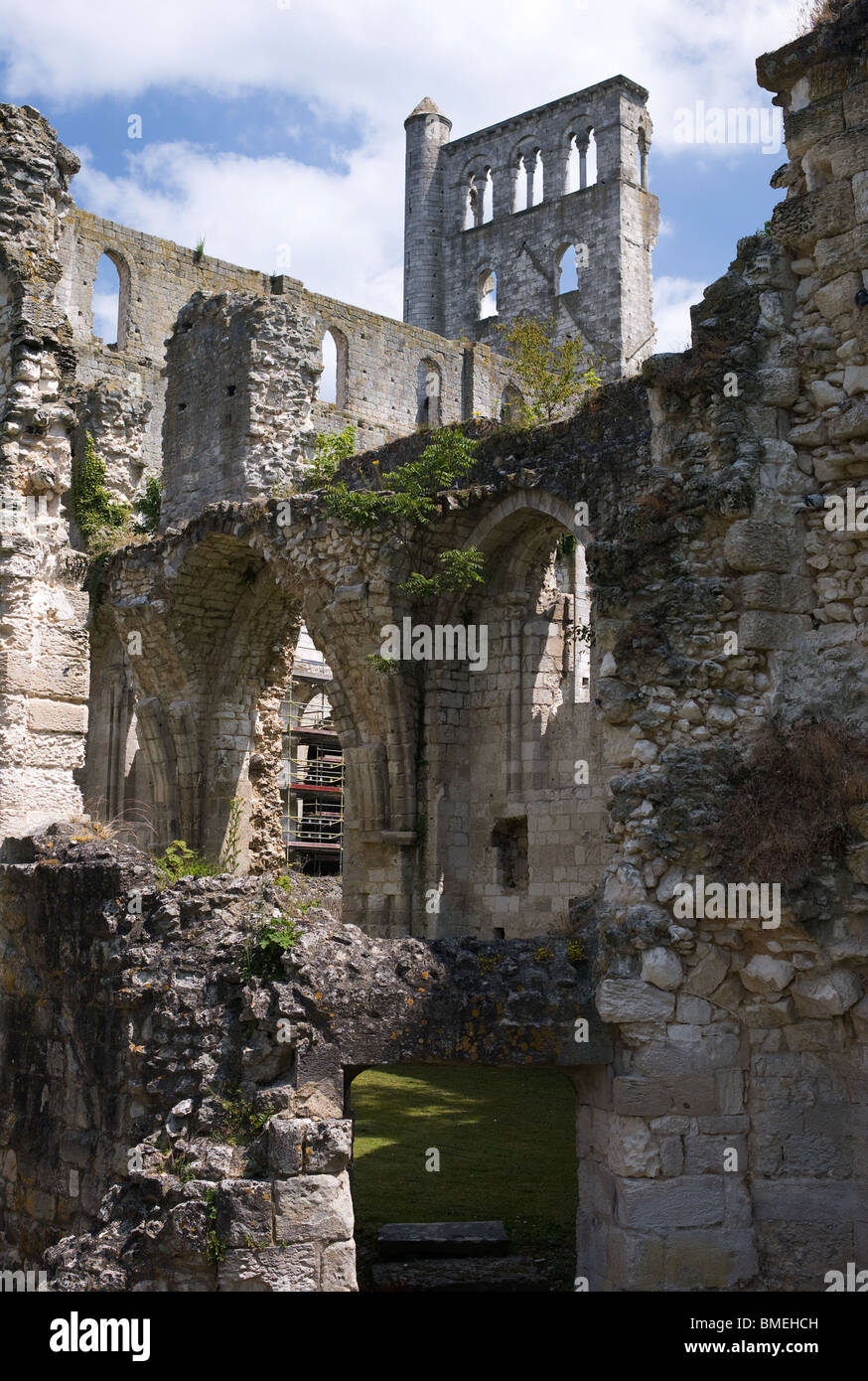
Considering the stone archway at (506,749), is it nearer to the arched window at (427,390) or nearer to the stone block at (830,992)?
the stone block at (830,992)

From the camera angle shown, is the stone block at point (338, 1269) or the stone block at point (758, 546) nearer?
the stone block at point (338, 1269)

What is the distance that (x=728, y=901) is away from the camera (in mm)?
6180

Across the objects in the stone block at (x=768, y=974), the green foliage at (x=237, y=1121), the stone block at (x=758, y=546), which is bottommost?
the green foliage at (x=237, y=1121)

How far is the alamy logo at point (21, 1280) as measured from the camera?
5996 mm

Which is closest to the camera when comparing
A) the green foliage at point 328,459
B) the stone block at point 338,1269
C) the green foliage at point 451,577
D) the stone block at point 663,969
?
the stone block at point 338,1269

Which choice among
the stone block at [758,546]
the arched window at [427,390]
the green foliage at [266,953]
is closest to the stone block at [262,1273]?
the green foliage at [266,953]

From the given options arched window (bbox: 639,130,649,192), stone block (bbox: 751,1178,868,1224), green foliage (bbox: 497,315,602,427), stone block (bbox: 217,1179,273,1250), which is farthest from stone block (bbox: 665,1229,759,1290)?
arched window (bbox: 639,130,649,192)

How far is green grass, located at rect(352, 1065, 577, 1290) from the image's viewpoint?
8164mm

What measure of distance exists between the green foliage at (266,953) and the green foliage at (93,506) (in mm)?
12430

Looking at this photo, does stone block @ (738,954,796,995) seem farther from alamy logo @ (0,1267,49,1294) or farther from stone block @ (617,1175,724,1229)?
alamy logo @ (0,1267,49,1294)

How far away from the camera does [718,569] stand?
6.70 metres

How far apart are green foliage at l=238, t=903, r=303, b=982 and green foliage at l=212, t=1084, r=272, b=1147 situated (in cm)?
51

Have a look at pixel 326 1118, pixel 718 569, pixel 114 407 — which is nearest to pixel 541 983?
pixel 326 1118
